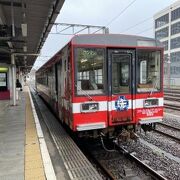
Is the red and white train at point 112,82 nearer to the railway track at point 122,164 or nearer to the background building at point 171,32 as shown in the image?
the railway track at point 122,164

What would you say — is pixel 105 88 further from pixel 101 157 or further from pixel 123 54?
pixel 101 157

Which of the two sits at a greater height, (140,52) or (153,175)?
(140,52)

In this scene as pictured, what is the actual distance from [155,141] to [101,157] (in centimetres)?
205

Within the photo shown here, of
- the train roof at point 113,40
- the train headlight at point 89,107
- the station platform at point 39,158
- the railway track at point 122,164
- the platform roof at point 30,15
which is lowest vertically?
the railway track at point 122,164

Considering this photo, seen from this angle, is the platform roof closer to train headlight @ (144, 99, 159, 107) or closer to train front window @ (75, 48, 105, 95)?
train front window @ (75, 48, 105, 95)

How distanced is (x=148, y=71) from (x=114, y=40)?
125 centimetres

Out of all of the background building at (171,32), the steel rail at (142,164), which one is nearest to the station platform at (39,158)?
the steel rail at (142,164)

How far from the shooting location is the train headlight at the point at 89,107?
6609mm

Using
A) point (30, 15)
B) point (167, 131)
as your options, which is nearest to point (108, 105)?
point (167, 131)

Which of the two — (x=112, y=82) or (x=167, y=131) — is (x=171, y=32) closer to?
(x=167, y=131)

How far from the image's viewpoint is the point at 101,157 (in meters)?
7.15

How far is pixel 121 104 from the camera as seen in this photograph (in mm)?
6965

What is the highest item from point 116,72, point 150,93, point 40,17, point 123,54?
point 40,17

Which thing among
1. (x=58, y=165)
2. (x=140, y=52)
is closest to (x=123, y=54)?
(x=140, y=52)
